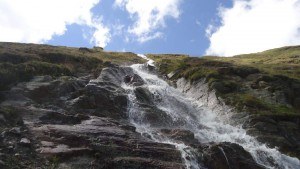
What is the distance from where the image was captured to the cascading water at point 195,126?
4878cm

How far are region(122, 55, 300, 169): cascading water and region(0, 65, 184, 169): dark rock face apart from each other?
69.6 inches

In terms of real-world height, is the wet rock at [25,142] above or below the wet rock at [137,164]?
above

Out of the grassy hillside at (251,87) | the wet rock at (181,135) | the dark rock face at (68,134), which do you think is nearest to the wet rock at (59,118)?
the dark rock face at (68,134)

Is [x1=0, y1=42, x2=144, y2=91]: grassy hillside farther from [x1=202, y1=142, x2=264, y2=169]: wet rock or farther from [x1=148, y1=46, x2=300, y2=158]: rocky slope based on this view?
[x1=202, y1=142, x2=264, y2=169]: wet rock

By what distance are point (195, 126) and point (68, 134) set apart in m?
22.4

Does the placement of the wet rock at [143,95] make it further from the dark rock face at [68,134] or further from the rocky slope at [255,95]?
the rocky slope at [255,95]

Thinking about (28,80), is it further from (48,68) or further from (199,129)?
(199,129)

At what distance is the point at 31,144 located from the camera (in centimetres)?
3806

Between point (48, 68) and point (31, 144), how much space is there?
96.7 ft

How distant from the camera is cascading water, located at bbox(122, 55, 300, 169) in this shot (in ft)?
160

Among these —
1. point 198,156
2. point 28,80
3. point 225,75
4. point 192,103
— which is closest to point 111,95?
point 28,80

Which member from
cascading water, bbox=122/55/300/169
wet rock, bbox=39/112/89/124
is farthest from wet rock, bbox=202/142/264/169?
wet rock, bbox=39/112/89/124

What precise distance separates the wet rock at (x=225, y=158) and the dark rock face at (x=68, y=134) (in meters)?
3.44

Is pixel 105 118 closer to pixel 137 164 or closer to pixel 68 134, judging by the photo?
pixel 68 134
